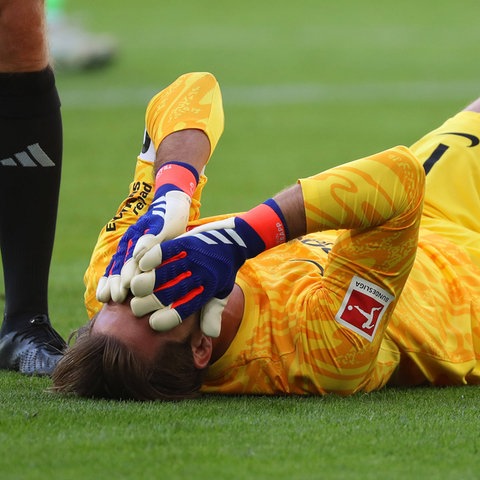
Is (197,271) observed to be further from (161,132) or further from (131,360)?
(161,132)

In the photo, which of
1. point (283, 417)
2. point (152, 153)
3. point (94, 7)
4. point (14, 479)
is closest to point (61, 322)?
point (152, 153)

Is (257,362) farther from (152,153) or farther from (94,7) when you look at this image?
(94,7)

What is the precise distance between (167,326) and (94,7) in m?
20.4

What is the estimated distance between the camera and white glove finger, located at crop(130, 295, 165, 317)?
3008mm

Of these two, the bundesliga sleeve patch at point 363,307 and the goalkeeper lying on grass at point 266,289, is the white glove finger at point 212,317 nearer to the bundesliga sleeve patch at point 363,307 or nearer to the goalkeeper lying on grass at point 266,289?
the goalkeeper lying on grass at point 266,289

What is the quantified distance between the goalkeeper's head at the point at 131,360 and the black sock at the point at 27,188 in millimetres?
738

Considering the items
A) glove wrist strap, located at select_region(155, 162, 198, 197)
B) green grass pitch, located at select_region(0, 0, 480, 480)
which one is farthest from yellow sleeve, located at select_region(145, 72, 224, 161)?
green grass pitch, located at select_region(0, 0, 480, 480)

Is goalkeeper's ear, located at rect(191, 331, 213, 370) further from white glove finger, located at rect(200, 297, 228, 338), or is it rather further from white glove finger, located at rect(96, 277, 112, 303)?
white glove finger, located at rect(96, 277, 112, 303)

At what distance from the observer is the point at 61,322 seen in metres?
4.61

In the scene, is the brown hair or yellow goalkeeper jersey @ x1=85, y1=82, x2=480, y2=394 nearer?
the brown hair

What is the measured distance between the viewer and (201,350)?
10.4 feet

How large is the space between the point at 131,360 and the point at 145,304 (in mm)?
164

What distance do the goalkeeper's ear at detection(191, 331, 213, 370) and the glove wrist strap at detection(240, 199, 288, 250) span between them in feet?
0.93

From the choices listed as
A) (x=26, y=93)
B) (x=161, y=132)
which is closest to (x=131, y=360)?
(x=161, y=132)
